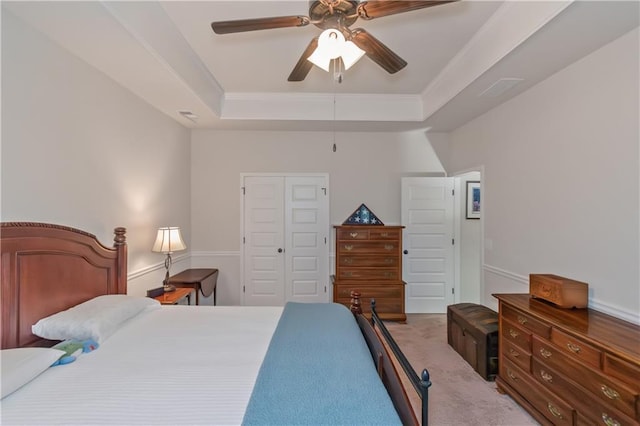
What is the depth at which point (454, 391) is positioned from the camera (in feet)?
8.21

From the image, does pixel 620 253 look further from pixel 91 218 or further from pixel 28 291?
pixel 91 218

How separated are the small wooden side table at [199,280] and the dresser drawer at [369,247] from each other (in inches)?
69.0

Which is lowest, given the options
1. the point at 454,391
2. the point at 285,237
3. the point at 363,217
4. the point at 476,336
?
the point at 454,391

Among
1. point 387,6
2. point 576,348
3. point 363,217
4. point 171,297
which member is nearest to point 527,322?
point 576,348

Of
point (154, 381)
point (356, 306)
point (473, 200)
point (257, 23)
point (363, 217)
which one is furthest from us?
point (473, 200)

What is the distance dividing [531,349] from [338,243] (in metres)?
2.37

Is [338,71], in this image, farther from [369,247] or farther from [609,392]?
[369,247]

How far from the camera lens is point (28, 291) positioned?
1732 millimetres

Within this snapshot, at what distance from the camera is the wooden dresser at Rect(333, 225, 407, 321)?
13.2 ft

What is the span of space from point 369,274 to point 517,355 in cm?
197

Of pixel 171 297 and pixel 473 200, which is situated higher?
pixel 473 200

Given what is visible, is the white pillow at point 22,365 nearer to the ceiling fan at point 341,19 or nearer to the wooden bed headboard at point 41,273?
the wooden bed headboard at point 41,273

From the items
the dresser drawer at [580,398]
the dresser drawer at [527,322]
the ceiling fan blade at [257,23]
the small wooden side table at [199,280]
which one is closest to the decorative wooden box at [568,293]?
the dresser drawer at [527,322]

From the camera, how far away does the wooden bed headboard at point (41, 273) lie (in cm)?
163
